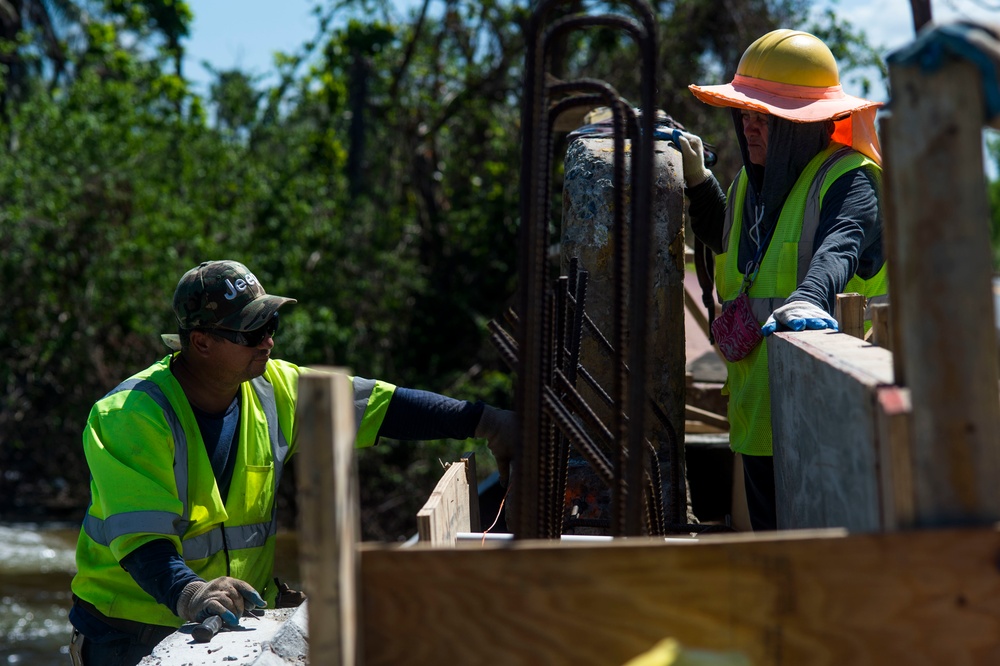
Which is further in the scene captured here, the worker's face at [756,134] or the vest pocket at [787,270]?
the worker's face at [756,134]

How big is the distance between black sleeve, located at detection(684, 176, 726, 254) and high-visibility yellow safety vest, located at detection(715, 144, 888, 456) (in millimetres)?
621

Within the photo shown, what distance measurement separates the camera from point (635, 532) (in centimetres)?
193

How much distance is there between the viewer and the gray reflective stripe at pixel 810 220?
10.1 feet

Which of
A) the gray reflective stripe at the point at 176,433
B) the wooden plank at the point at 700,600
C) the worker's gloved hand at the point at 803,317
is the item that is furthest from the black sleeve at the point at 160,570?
the worker's gloved hand at the point at 803,317

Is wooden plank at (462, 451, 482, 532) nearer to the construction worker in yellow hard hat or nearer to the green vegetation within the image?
the construction worker in yellow hard hat

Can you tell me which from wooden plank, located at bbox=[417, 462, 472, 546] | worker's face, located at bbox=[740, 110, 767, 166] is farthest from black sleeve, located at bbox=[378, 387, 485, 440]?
worker's face, located at bbox=[740, 110, 767, 166]

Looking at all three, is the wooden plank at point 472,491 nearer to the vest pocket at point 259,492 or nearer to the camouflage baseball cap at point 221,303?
the vest pocket at point 259,492

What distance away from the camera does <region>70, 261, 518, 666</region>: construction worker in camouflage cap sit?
282 centimetres

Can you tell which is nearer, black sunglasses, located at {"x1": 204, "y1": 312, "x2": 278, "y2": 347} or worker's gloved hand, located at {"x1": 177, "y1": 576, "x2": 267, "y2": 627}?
worker's gloved hand, located at {"x1": 177, "y1": 576, "x2": 267, "y2": 627}

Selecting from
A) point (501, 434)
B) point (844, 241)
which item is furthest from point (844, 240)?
point (501, 434)

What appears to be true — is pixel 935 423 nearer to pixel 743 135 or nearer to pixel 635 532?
pixel 635 532

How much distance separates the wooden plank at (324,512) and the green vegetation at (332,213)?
334 inches

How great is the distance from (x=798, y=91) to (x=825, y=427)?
148cm

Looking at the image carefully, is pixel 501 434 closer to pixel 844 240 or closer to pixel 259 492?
pixel 259 492
